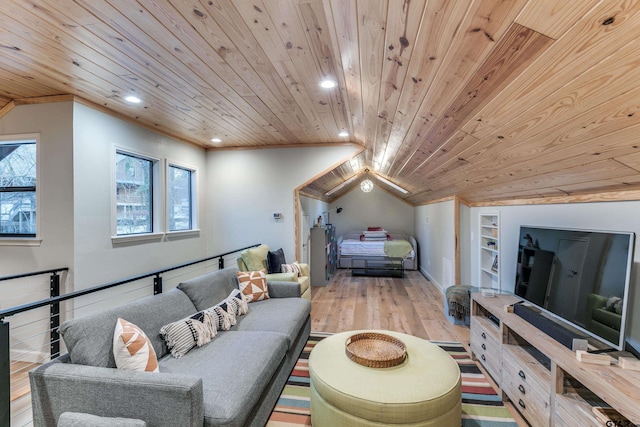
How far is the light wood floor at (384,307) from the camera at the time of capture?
3.54m

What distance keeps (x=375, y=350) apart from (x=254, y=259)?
2256 mm

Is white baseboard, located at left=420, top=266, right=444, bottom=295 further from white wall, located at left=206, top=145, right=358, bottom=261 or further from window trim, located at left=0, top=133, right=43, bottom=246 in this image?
window trim, located at left=0, top=133, right=43, bottom=246

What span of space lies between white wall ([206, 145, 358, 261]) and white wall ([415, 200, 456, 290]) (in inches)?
85.4

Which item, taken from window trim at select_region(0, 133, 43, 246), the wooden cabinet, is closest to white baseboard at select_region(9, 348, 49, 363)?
window trim at select_region(0, 133, 43, 246)

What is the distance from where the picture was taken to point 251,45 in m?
1.76

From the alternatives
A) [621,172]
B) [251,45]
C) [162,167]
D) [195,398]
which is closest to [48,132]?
[162,167]

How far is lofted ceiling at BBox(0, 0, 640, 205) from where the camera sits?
1.05 meters

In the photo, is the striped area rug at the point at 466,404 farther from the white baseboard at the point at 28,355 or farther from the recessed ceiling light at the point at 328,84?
the white baseboard at the point at 28,355

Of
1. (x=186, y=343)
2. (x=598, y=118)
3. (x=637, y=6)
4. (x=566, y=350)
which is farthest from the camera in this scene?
(x=186, y=343)

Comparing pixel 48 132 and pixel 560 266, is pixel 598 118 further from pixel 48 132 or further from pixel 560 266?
pixel 48 132

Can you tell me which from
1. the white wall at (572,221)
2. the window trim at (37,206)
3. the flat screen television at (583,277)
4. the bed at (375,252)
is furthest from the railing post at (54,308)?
the bed at (375,252)

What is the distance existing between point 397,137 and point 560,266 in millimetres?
1747

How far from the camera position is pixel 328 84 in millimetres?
2305

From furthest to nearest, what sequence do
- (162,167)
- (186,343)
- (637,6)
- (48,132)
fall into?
(162,167) < (48,132) < (186,343) < (637,6)
